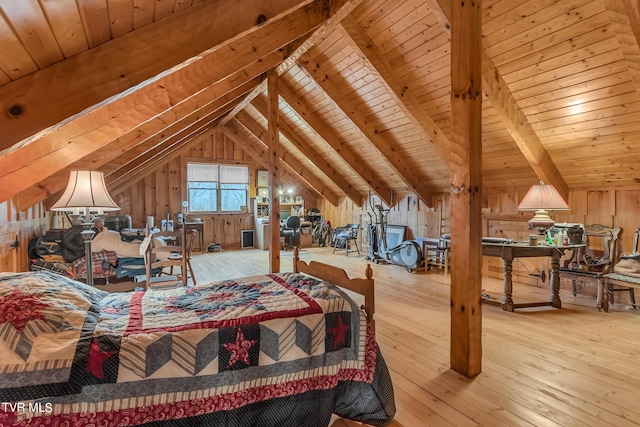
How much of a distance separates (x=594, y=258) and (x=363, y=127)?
11.4ft

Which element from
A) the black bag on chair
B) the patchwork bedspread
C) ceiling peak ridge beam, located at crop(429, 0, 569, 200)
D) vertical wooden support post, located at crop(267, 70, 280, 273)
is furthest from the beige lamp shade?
ceiling peak ridge beam, located at crop(429, 0, 569, 200)

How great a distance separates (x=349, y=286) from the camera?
1.99m

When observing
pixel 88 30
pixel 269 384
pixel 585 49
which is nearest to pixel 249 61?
pixel 88 30

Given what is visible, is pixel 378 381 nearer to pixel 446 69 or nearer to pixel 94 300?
pixel 94 300

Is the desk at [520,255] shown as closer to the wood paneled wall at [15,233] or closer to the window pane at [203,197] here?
the wood paneled wall at [15,233]

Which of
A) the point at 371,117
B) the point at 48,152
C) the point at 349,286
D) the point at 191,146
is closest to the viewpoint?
the point at 349,286

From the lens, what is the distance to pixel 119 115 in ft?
7.84

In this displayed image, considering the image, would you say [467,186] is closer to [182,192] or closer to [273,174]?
[273,174]

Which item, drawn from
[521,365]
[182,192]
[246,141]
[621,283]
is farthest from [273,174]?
[182,192]

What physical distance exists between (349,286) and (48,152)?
222 cm

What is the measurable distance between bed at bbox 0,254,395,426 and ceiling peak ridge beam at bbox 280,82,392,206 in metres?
4.26

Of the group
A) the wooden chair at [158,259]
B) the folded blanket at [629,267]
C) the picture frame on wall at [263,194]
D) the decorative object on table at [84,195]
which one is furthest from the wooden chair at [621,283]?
the picture frame on wall at [263,194]

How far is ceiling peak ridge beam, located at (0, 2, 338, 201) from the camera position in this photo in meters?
2.09

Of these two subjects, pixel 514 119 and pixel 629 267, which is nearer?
pixel 629 267
